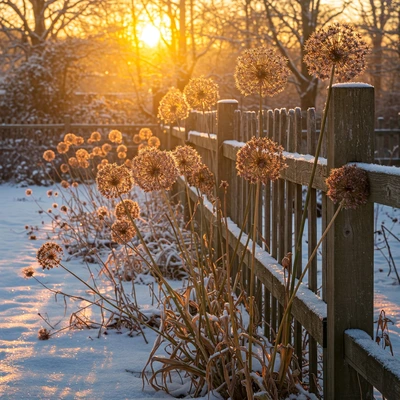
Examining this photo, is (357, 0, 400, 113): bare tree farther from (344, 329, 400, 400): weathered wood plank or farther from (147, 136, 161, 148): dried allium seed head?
(344, 329, 400, 400): weathered wood plank

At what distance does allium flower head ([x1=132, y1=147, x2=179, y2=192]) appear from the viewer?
A: 2.56 metres

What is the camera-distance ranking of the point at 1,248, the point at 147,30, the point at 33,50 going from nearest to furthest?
the point at 1,248, the point at 33,50, the point at 147,30

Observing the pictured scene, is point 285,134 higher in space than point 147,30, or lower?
lower

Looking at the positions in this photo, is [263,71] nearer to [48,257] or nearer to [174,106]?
[174,106]

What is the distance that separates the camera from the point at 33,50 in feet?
62.2

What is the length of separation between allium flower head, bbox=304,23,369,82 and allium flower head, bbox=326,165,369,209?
1.09 feet

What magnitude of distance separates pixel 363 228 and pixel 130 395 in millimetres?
1362

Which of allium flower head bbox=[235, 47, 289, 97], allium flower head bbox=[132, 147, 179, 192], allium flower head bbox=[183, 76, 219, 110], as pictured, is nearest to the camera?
allium flower head bbox=[235, 47, 289, 97]

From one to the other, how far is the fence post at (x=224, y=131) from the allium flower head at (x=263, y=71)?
7.97 feet

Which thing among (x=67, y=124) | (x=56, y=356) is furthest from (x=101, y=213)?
(x=67, y=124)

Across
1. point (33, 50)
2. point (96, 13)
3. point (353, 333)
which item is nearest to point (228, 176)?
point (353, 333)

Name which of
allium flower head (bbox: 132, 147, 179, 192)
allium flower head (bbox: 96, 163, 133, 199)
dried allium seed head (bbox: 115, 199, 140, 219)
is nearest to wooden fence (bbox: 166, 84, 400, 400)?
allium flower head (bbox: 132, 147, 179, 192)

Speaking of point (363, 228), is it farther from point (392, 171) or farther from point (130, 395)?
point (130, 395)

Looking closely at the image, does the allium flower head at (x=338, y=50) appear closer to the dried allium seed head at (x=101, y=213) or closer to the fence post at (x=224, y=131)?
the dried allium seed head at (x=101, y=213)
